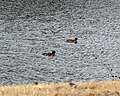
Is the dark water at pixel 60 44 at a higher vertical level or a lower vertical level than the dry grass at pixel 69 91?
higher

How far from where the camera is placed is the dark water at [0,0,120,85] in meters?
32.2

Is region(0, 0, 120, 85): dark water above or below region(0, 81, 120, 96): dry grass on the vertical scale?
above

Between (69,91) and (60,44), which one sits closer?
(69,91)

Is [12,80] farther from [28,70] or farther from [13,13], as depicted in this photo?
[13,13]

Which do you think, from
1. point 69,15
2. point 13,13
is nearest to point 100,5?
point 69,15

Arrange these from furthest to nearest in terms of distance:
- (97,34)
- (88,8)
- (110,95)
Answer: (88,8) < (97,34) < (110,95)

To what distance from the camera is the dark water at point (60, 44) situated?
1267 inches

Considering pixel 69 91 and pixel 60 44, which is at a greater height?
pixel 60 44

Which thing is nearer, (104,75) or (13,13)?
(104,75)

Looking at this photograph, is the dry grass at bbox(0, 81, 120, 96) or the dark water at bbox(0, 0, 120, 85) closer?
the dry grass at bbox(0, 81, 120, 96)

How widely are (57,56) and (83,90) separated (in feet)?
64.9

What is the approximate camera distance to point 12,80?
3041cm

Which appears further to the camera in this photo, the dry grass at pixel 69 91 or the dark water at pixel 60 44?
the dark water at pixel 60 44

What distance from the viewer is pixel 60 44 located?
44.2 meters
